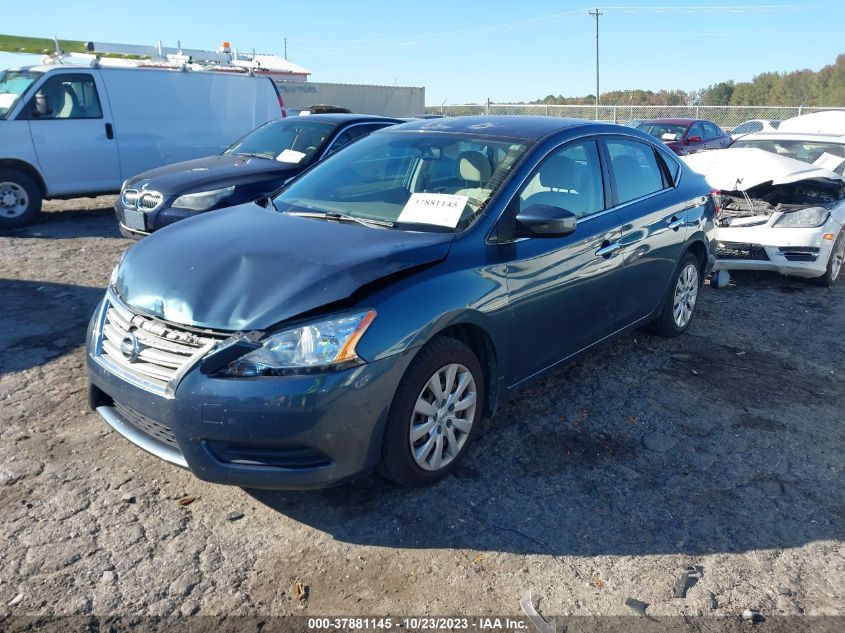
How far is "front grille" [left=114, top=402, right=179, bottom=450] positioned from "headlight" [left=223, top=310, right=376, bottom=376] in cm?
43

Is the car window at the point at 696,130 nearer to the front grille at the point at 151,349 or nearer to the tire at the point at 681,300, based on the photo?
the tire at the point at 681,300

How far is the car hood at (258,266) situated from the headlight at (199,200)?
3.39 m

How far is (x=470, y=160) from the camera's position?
391 centimetres

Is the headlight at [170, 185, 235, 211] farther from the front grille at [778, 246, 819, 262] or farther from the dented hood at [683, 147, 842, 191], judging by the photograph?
the front grille at [778, 246, 819, 262]

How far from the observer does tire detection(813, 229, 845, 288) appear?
23.5 ft

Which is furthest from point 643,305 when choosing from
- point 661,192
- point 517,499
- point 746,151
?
point 746,151

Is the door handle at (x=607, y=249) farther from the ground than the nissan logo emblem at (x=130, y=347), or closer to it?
farther from the ground

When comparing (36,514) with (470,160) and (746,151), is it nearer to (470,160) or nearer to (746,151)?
(470,160)

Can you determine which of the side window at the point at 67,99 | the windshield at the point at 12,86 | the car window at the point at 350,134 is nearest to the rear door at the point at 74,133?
the side window at the point at 67,99

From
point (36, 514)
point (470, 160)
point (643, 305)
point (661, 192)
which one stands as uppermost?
point (470, 160)

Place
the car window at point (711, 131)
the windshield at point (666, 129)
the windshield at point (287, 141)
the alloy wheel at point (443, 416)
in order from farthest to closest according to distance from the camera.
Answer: the car window at point (711, 131)
the windshield at point (666, 129)
the windshield at point (287, 141)
the alloy wheel at point (443, 416)

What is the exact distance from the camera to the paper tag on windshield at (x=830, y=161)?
8531 millimetres

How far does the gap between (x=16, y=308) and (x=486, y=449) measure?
14.5 feet

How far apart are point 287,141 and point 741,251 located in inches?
211
